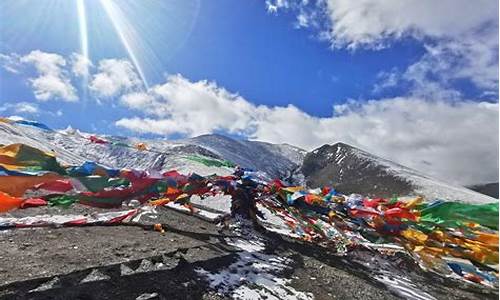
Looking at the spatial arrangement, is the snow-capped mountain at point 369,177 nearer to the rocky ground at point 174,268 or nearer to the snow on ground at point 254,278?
the rocky ground at point 174,268

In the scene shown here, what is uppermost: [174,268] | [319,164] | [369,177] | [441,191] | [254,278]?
[319,164]

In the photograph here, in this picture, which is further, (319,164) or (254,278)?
(319,164)

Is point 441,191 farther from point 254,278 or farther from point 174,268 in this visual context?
point 174,268

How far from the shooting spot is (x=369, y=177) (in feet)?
420

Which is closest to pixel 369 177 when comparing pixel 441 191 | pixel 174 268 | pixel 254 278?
pixel 441 191

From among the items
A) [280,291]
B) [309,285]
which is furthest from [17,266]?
[309,285]

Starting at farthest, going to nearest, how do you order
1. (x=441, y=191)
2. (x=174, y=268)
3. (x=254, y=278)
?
(x=441, y=191) < (x=254, y=278) < (x=174, y=268)

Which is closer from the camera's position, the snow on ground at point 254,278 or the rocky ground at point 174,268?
the rocky ground at point 174,268

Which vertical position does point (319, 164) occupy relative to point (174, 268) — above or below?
above

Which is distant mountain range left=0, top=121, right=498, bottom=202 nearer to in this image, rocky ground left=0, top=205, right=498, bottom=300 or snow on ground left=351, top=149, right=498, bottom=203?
snow on ground left=351, top=149, right=498, bottom=203

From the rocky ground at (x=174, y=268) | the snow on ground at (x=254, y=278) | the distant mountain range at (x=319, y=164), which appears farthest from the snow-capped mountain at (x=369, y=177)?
the snow on ground at (x=254, y=278)

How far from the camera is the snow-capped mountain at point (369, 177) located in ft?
317

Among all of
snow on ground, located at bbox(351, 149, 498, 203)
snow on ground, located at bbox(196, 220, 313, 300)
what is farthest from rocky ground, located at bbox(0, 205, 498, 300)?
snow on ground, located at bbox(351, 149, 498, 203)

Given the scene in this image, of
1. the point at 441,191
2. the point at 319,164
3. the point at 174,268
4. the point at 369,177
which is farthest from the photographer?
the point at 319,164
